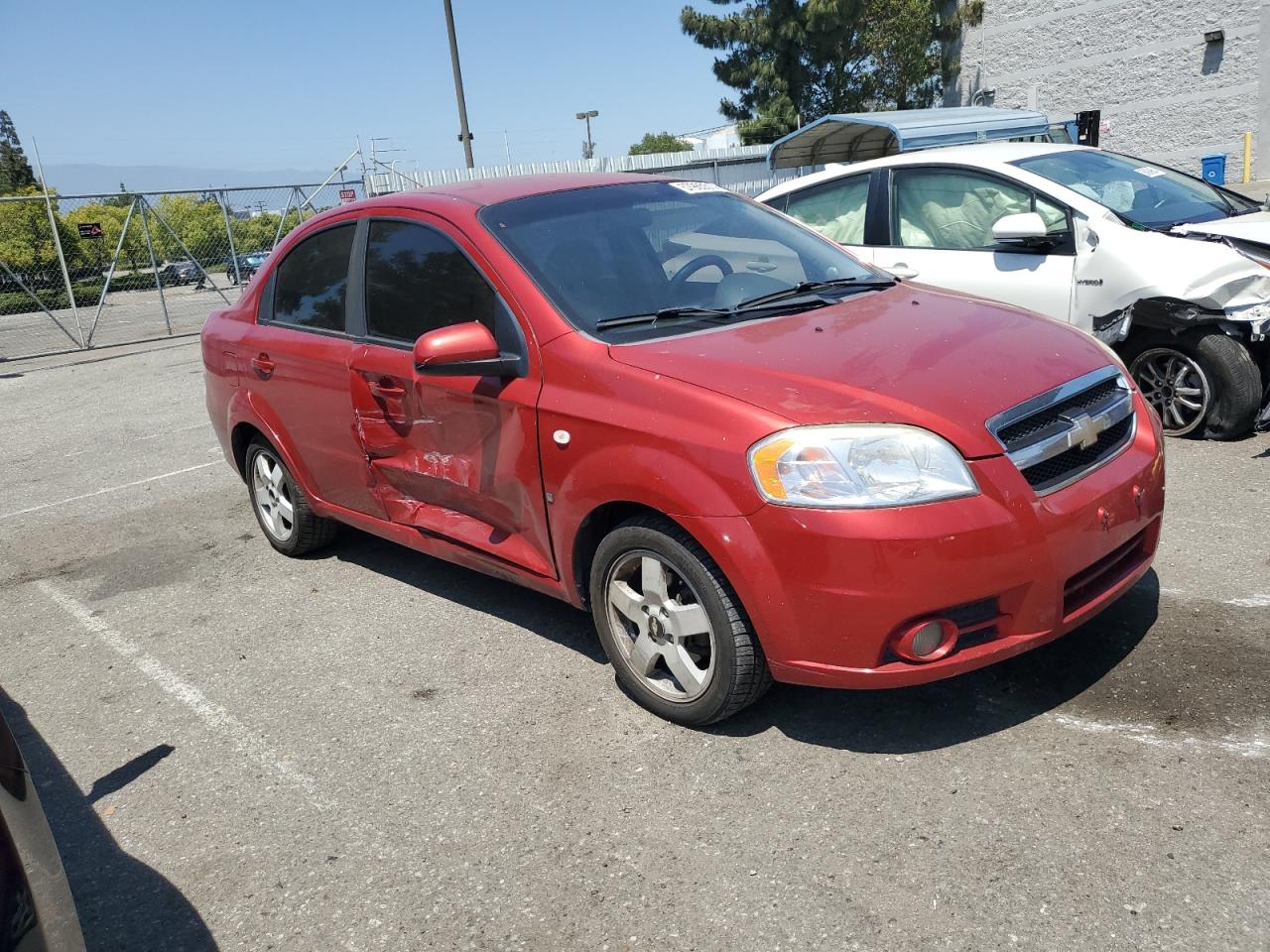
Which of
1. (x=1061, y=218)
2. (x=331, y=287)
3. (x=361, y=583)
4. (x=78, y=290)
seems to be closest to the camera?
(x=331, y=287)

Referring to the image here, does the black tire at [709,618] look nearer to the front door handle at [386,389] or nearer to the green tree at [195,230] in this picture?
the front door handle at [386,389]

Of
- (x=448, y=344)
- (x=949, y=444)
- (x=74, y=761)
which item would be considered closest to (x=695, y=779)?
(x=949, y=444)

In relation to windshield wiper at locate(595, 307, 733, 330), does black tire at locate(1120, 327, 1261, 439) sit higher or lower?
lower

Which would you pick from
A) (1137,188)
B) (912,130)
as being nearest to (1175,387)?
(1137,188)

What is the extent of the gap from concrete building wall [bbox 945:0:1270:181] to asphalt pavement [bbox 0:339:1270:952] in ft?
76.4

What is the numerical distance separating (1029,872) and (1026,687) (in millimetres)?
951

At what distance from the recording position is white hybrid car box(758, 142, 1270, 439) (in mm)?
5500

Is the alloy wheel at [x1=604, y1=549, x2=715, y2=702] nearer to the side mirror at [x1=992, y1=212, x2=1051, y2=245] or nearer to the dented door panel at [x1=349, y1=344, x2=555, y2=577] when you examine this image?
the dented door panel at [x1=349, y1=344, x2=555, y2=577]

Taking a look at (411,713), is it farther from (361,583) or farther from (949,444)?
(949,444)

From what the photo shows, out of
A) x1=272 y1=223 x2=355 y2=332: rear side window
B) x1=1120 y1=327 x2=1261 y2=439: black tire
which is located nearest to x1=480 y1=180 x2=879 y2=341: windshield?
x1=272 y1=223 x2=355 y2=332: rear side window

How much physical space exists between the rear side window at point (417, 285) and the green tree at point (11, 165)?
174 feet

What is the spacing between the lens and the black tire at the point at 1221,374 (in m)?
5.48

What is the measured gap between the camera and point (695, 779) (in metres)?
3.12

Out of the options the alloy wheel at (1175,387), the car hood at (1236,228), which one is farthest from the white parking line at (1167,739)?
the car hood at (1236,228)
